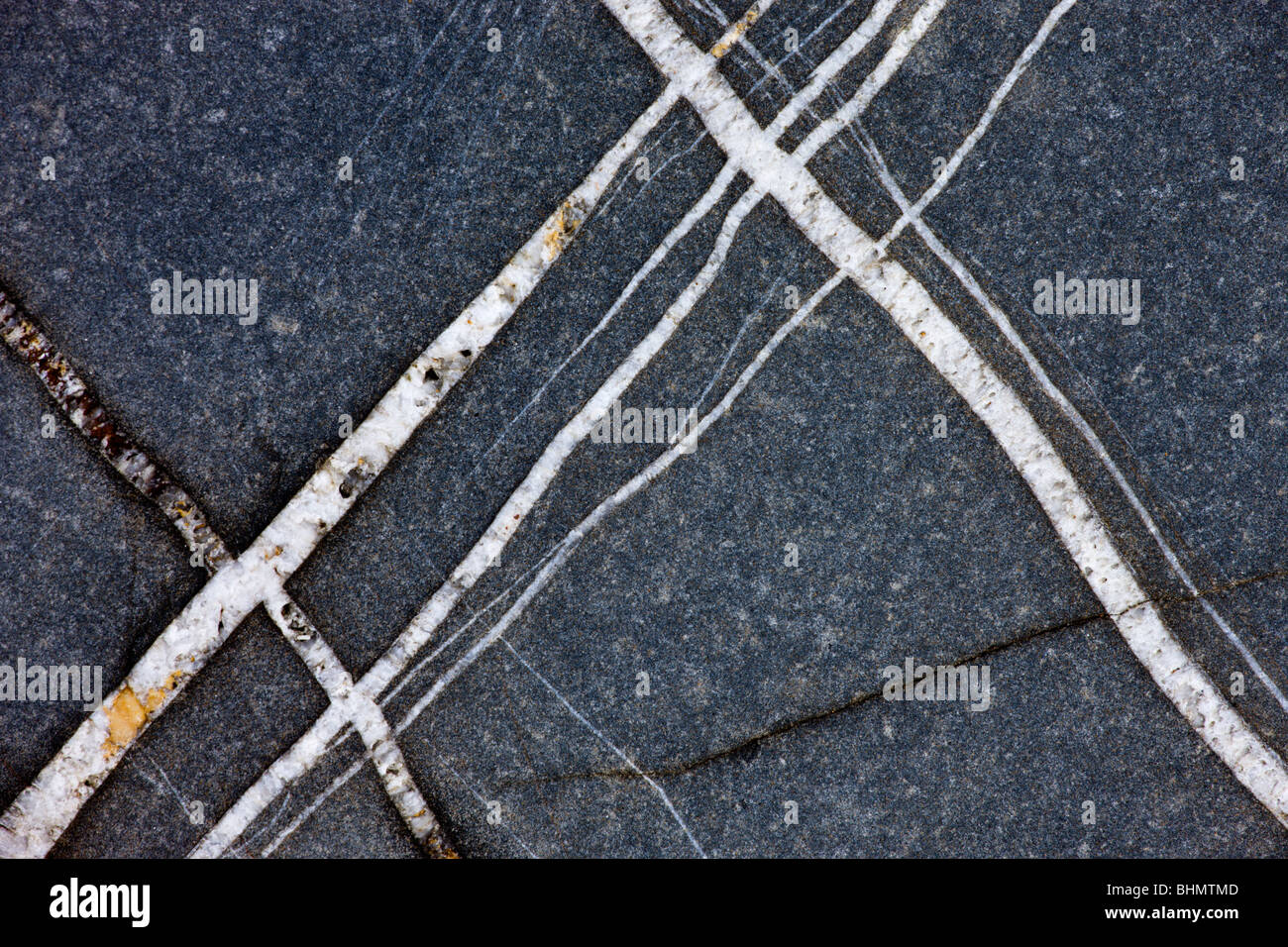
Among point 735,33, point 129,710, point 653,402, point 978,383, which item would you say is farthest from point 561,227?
point 129,710

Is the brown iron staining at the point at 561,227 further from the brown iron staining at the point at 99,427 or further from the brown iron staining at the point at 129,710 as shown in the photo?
the brown iron staining at the point at 129,710

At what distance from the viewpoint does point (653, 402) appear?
8.52 ft

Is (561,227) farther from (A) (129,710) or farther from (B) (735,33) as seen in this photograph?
(A) (129,710)

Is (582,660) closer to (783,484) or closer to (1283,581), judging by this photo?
(783,484)

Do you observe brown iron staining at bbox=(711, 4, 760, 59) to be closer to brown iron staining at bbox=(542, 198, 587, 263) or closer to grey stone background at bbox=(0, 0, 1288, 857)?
grey stone background at bbox=(0, 0, 1288, 857)

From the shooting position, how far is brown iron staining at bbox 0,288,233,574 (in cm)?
252

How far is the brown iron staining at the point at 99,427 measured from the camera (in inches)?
99.0

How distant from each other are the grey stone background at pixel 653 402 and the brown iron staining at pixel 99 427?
0.20 ft

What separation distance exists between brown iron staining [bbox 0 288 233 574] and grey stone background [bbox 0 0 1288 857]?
60mm

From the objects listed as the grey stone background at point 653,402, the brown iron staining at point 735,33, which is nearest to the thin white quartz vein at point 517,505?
the grey stone background at point 653,402

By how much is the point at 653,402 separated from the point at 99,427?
2.06 meters

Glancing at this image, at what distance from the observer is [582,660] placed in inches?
103

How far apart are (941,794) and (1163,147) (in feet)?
8.64
